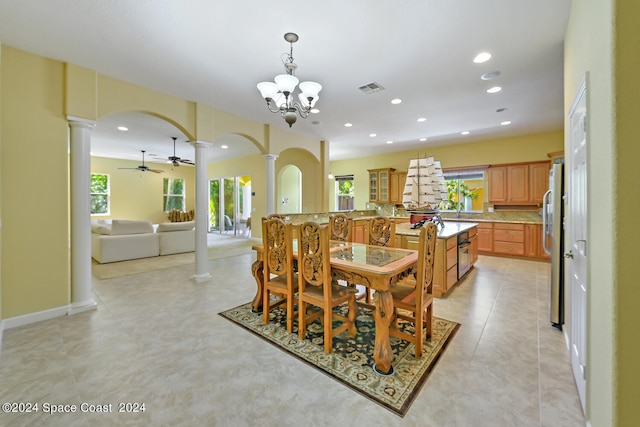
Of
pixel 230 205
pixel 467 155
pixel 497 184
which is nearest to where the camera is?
pixel 497 184

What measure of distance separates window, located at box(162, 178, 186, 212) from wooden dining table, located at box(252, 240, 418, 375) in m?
9.72

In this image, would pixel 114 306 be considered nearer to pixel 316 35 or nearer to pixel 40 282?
pixel 40 282

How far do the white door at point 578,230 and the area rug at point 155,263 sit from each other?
18.4ft

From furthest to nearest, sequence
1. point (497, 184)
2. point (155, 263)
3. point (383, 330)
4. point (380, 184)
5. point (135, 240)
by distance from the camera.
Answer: point (380, 184), point (497, 184), point (135, 240), point (155, 263), point (383, 330)

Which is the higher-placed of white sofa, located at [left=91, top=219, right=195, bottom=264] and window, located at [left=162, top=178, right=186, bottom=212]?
window, located at [left=162, top=178, right=186, bottom=212]

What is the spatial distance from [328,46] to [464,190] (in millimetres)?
5858

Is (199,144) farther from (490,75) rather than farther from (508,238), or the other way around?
(508,238)

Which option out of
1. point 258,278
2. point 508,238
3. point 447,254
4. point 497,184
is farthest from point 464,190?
point 258,278

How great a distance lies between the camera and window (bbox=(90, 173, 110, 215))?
8539 mm

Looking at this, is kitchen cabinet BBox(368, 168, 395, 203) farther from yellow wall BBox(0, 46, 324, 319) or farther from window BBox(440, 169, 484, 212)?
yellow wall BBox(0, 46, 324, 319)

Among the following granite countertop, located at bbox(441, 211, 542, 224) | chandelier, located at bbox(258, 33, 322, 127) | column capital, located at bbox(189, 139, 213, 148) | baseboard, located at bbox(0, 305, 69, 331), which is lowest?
baseboard, located at bbox(0, 305, 69, 331)

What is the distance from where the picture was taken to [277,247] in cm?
244

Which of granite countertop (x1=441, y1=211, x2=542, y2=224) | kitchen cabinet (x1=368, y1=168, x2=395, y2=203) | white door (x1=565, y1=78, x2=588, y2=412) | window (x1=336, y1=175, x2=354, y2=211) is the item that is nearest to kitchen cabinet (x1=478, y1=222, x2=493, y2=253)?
granite countertop (x1=441, y1=211, x2=542, y2=224)

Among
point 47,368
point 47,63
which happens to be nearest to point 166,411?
point 47,368
